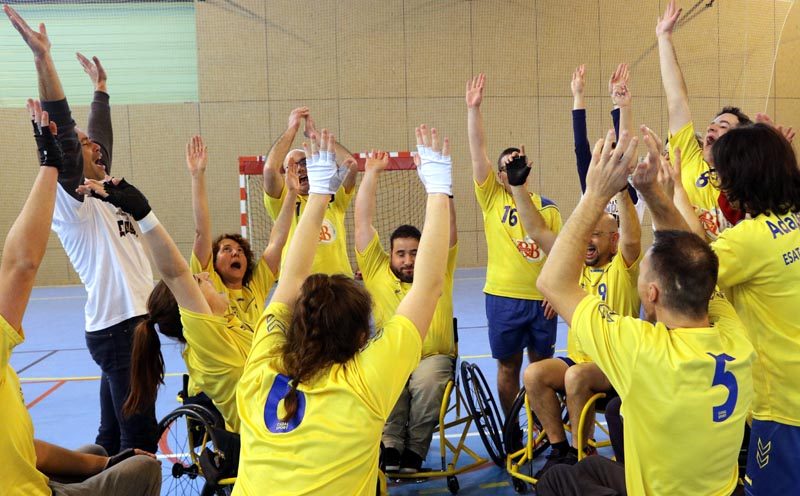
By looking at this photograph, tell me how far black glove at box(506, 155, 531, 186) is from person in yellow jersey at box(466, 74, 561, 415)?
44.2 inches

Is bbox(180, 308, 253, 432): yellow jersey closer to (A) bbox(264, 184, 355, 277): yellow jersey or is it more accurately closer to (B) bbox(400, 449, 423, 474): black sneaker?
(B) bbox(400, 449, 423, 474): black sneaker

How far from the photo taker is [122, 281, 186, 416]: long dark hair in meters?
2.89

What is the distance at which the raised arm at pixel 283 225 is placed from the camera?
11.4 feet

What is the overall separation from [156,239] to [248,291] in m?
1.23

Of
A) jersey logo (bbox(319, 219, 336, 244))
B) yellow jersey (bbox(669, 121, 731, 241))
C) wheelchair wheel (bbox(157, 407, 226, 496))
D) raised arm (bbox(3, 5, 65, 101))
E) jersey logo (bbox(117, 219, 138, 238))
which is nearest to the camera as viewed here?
raised arm (bbox(3, 5, 65, 101))

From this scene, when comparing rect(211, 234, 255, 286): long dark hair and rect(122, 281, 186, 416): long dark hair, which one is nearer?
rect(122, 281, 186, 416): long dark hair

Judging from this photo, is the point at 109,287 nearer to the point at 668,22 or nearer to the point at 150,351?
the point at 150,351

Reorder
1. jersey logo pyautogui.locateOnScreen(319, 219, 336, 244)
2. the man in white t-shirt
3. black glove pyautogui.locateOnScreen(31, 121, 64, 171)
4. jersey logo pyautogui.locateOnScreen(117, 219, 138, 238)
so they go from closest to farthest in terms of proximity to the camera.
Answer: black glove pyautogui.locateOnScreen(31, 121, 64, 171)
the man in white t-shirt
jersey logo pyautogui.locateOnScreen(117, 219, 138, 238)
jersey logo pyautogui.locateOnScreen(319, 219, 336, 244)

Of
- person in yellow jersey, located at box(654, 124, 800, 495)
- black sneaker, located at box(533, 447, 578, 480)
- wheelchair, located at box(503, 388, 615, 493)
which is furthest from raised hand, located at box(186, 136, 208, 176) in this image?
person in yellow jersey, located at box(654, 124, 800, 495)

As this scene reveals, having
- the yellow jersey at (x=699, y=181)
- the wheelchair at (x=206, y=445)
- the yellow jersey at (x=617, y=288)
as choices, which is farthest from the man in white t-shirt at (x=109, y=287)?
the yellow jersey at (x=699, y=181)

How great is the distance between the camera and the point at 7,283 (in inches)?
70.2

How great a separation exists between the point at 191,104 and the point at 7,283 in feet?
34.3

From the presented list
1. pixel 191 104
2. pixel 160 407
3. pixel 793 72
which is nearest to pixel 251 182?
pixel 191 104

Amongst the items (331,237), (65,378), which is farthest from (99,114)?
(65,378)
